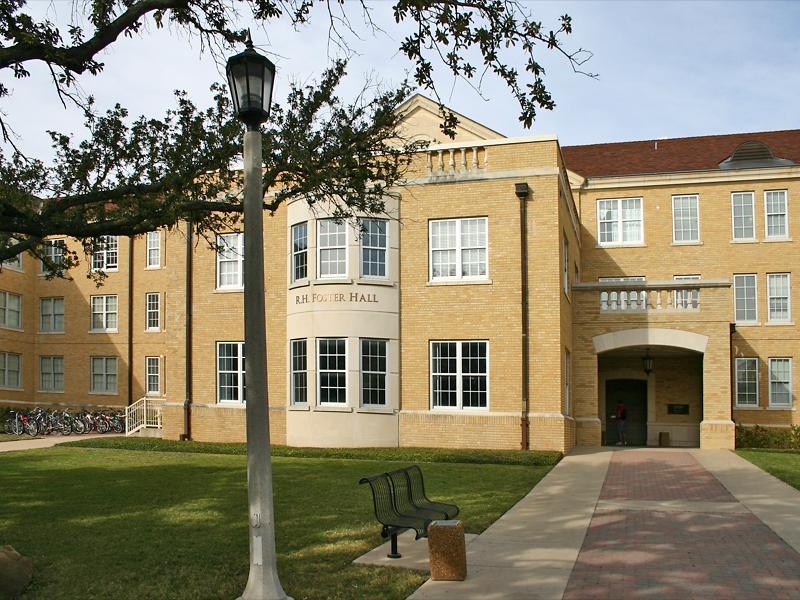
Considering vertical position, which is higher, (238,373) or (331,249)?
(331,249)

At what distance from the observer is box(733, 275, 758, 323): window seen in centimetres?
3181

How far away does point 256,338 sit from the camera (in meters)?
7.07

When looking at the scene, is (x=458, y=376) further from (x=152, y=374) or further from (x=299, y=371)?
(x=152, y=374)

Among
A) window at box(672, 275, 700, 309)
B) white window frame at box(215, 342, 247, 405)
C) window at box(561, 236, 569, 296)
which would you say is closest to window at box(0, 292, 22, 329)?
white window frame at box(215, 342, 247, 405)

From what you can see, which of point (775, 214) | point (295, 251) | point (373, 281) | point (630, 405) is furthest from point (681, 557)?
point (775, 214)

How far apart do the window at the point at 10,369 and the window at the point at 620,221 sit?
28.6 m

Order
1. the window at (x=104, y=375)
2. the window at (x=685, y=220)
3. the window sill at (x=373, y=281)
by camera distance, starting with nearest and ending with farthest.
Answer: the window sill at (x=373, y=281) → the window at (x=685, y=220) → the window at (x=104, y=375)

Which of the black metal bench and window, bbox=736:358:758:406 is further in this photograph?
window, bbox=736:358:758:406

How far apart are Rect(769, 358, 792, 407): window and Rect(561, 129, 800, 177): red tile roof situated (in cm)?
822

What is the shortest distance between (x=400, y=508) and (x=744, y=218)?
26369mm

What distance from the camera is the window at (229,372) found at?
2481 cm

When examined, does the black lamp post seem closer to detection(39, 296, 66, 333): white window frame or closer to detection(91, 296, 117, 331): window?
detection(91, 296, 117, 331): window

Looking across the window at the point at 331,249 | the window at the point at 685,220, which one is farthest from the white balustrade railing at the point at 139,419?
the window at the point at 685,220

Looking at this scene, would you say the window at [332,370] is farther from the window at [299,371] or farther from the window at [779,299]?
the window at [779,299]
